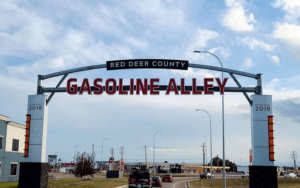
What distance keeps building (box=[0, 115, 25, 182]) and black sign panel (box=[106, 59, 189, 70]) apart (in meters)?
30.9

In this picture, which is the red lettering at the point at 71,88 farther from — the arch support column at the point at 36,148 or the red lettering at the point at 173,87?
the red lettering at the point at 173,87

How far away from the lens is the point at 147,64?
2130 centimetres

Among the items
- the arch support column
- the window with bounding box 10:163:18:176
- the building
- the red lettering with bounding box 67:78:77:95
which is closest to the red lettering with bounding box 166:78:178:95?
the red lettering with bounding box 67:78:77:95

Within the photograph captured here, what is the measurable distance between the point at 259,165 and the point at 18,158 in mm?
41709

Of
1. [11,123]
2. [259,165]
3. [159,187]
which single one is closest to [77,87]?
[259,165]

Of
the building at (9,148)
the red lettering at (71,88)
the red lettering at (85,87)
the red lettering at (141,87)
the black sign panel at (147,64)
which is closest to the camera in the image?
the black sign panel at (147,64)

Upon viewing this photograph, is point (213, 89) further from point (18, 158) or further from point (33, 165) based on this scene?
point (18, 158)

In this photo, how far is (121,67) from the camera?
70.3 ft

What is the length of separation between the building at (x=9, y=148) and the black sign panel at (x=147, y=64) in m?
30.9

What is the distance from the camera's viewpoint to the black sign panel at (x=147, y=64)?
2117 cm

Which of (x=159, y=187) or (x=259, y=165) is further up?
(x=259, y=165)

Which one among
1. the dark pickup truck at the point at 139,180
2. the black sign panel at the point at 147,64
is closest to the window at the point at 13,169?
the dark pickup truck at the point at 139,180

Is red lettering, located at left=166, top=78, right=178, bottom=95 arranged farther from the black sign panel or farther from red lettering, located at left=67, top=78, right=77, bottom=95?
red lettering, located at left=67, top=78, right=77, bottom=95

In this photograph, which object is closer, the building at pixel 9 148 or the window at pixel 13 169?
the building at pixel 9 148
